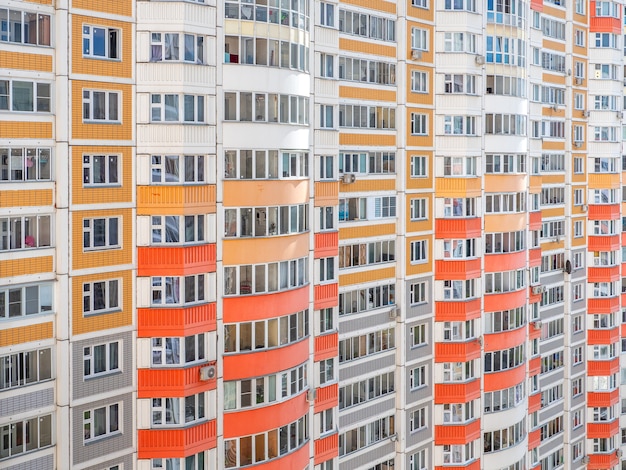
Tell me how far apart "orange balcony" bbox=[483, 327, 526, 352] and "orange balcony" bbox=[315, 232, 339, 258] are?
1137 centimetres

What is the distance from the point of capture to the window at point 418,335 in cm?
4306

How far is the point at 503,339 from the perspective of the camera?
46.2m

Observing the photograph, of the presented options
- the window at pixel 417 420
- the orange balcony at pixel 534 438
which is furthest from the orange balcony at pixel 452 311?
the orange balcony at pixel 534 438

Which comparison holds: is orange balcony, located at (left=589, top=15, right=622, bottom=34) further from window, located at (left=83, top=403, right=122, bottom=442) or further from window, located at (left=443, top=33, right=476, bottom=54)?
window, located at (left=83, top=403, right=122, bottom=442)

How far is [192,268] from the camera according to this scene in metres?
31.2

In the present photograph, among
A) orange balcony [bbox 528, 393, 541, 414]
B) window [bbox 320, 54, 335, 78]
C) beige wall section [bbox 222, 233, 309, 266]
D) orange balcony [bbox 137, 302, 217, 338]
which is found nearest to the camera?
orange balcony [bbox 137, 302, 217, 338]

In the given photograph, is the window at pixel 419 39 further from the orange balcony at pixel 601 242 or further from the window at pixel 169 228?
the orange balcony at pixel 601 242

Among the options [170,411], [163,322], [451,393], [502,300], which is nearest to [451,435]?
[451,393]

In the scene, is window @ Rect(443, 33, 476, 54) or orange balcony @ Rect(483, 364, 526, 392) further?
orange balcony @ Rect(483, 364, 526, 392)

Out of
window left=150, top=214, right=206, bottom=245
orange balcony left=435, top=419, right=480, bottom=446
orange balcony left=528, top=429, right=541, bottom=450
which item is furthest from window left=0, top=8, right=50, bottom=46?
orange balcony left=528, top=429, right=541, bottom=450

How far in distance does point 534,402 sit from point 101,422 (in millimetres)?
28494

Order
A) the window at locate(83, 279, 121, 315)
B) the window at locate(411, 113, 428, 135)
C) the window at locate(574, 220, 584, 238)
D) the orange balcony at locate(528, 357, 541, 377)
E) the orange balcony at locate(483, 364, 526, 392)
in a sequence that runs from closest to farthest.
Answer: the window at locate(83, 279, 121, 315) → the window at locate(411, 113, 428, 135) → the orange balcony at locate(483, 364, 526, 392) → the orange balcony at locate(528, 357, 541, 377) → the window at locate(574, 220, 584, 238)

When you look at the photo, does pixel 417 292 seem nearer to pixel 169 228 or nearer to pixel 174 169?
pixel 169 228

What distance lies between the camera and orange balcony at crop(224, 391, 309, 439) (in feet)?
107
